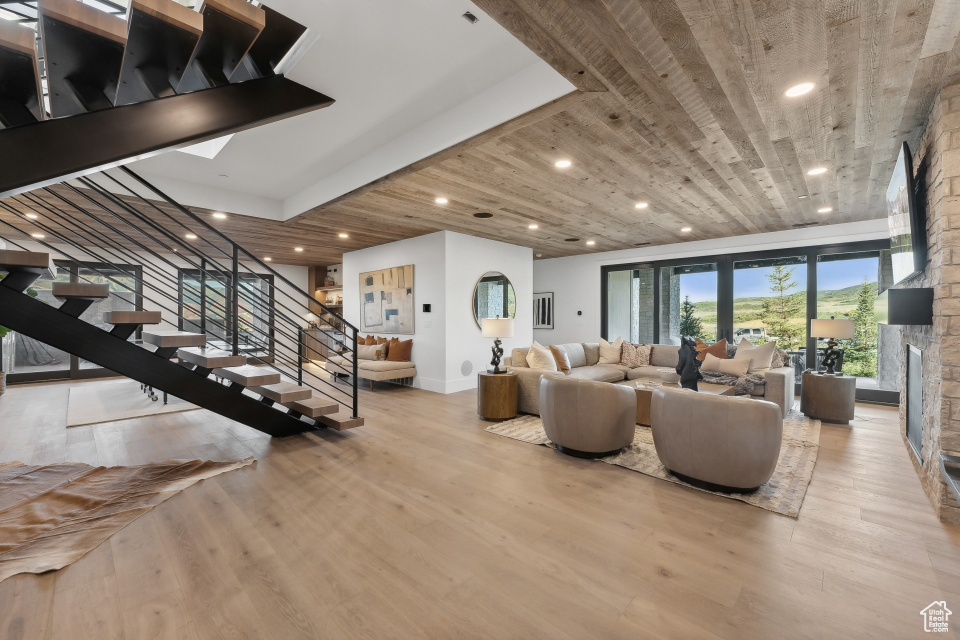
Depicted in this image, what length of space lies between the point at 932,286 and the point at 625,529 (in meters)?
2.57

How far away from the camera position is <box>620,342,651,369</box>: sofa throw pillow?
6.55m

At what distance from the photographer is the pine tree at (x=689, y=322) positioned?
7.40m

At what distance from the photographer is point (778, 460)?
3.39 meters

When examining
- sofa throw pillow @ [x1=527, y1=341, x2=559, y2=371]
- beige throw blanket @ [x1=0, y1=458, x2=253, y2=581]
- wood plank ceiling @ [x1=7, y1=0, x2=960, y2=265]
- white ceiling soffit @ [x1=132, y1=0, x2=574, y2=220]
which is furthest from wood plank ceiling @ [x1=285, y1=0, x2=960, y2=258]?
beige throw blanket @ [x1=0, y1=458, x2=253, y2=581]

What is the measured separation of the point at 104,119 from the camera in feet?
6.72

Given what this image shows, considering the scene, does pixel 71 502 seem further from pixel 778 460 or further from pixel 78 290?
pixel 778 460

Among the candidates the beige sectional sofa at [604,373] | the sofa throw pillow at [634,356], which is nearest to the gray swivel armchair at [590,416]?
the beige sectional sofa at [604,373]

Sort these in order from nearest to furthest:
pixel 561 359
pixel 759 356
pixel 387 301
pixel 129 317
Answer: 1. pixel 129 317
2. pixel 759 356
3. pixel 561 359
4. pixel 387 301

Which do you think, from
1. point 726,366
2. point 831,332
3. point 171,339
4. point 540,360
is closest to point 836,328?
point 831,332

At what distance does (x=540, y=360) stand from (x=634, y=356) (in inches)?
90.5

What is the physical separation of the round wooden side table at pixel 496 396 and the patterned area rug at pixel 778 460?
0.14 metres

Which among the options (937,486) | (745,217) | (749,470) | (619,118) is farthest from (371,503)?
(745,217)

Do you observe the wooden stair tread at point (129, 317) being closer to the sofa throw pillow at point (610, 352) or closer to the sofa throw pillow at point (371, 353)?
the sofa throw pillow at point (371, 353)

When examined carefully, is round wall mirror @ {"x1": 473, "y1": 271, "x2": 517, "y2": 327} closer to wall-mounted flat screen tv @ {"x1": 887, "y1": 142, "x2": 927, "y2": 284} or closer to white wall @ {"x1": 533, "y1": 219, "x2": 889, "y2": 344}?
white wall @ {"x1": 533, "y1": 219, "x2": 889, "y2": 344}
